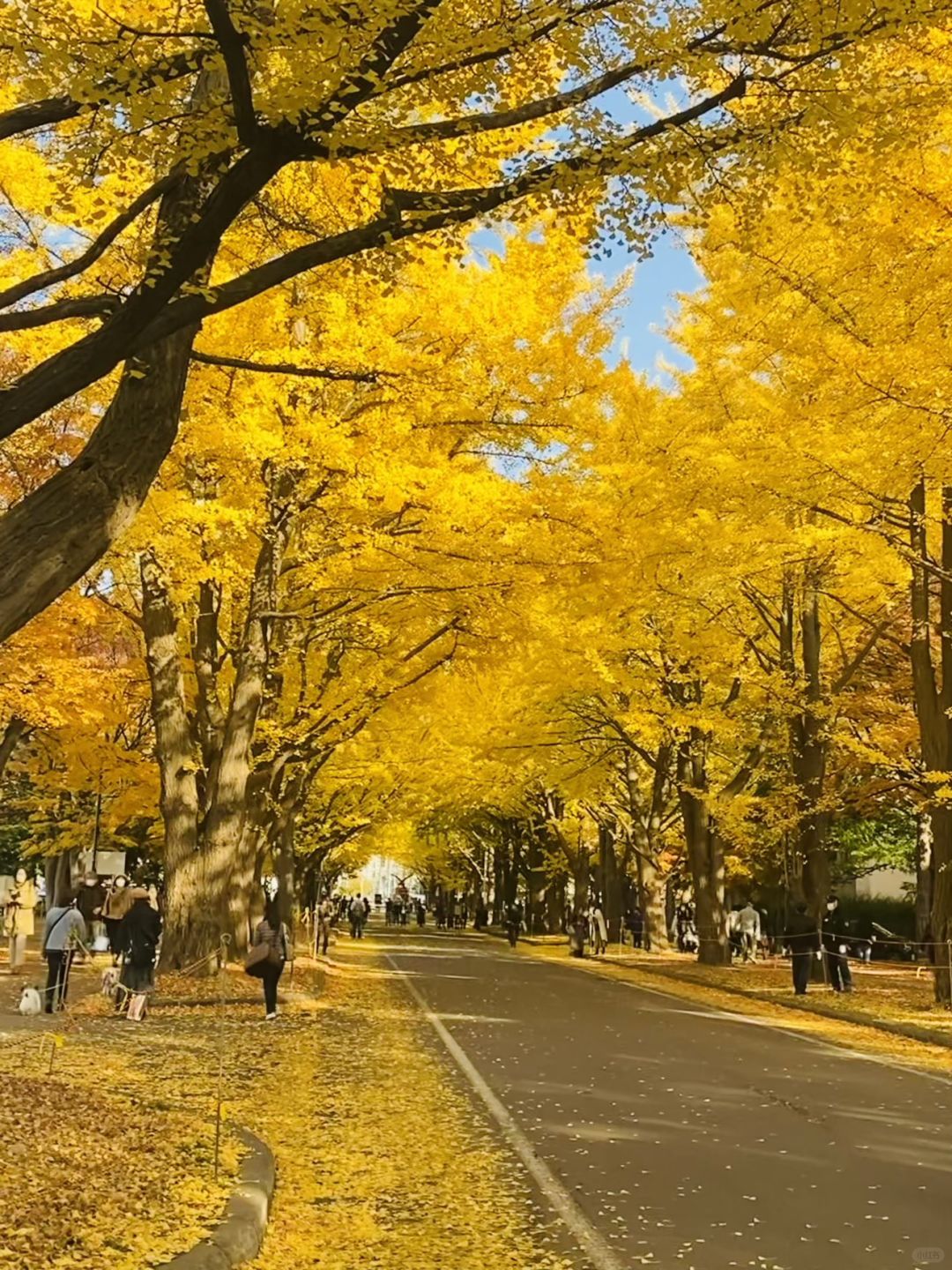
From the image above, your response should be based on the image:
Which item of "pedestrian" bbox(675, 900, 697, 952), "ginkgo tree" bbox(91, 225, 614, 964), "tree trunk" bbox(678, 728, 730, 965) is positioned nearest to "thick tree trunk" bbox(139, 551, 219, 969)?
"ginkgo tree" bbox(91, 225, 614, 964)

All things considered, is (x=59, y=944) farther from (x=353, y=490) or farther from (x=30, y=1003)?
(x=353, y=490)

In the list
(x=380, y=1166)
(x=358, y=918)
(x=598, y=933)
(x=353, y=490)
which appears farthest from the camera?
(x=358, y=918)

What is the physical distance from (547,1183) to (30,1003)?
759 cm

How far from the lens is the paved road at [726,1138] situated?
5082 mm

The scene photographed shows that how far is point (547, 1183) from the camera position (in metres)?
6.03

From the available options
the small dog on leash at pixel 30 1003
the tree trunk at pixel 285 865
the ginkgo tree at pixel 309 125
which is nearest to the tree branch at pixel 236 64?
the ginkgo tree at pixel 309 125

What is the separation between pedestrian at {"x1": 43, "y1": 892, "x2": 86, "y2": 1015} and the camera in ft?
41.8

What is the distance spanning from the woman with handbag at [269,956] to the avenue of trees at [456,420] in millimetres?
2528

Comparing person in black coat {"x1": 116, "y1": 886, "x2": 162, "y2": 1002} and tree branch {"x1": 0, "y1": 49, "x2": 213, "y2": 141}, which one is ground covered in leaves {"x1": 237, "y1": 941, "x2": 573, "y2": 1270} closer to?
person in black coat {"x1": 116, "y1": 886, "x2": 162, "y2": 1002}

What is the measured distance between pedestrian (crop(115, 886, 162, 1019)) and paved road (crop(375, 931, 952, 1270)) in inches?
134

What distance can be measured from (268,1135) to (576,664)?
44.4 feet

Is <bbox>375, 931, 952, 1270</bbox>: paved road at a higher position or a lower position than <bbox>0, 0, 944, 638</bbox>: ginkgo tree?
lower

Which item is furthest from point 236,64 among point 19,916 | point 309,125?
point 19,916

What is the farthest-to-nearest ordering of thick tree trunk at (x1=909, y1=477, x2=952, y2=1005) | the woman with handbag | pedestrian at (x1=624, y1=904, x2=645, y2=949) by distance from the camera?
pedestrian at (x1=624, y1=904, x2=645, y2=949)
thick tree trunk at (x1=909, y1=477, x2=952, y2=1005)
the woman with handbag
